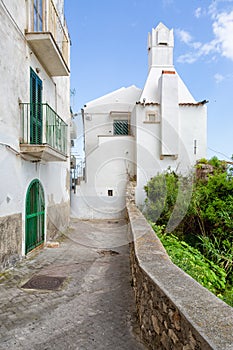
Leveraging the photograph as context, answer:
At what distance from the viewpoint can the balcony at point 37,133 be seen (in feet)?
22.6

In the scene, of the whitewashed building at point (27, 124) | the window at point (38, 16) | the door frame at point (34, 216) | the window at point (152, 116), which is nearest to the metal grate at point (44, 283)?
the whitewashed building at point (27, 124)

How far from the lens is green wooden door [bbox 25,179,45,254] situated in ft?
24.8

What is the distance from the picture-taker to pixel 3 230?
591cm

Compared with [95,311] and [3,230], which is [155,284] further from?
[3,230]

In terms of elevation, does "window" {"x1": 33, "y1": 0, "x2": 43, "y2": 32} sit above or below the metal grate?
above

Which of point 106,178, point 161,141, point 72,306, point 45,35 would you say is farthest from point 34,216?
point 161,141

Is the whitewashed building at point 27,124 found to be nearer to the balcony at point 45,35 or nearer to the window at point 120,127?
the balcony at point 45,35

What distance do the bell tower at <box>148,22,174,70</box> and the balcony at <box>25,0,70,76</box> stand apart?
12301 millimetres

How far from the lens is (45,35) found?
7195mm

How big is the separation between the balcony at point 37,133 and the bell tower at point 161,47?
13.7 meters

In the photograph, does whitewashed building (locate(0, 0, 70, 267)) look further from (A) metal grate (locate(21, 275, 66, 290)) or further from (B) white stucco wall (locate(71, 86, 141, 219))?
(B) white stucco wall (locate(71, 86, 141, 219))

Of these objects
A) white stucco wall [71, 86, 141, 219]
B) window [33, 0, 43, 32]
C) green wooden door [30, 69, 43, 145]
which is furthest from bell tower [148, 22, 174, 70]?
green wooden door [30, 69, 43, 145]

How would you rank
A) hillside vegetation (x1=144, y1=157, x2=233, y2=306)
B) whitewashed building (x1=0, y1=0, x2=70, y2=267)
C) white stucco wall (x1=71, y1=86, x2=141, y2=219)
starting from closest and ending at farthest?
whitewashed building (x1=0, y1=0, x2=70, y2=267)
hillside vegetation (x1=144, y1=157, x2=233, y2=306)
white stucco wall (x1=71, y1=86, x2=141, y2=219)

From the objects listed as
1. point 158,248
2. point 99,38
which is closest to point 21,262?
point 158,248
